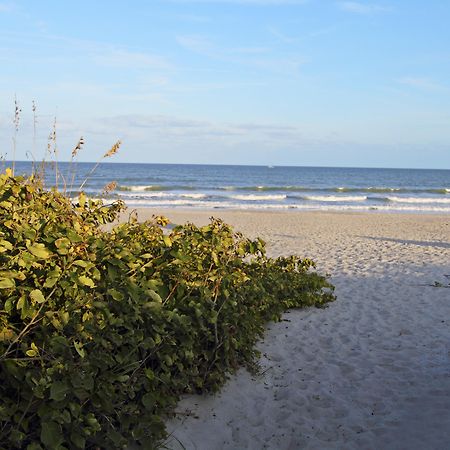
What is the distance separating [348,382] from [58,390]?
277 centimetres

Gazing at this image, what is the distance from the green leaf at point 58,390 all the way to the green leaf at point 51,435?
14 cm

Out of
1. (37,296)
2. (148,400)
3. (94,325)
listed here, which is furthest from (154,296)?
(37,296)

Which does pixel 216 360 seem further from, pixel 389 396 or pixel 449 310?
pixel 449 310

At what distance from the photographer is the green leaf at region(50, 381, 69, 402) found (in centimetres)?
274

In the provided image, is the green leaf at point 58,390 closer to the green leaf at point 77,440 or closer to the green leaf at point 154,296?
the green leaf at point 77,440

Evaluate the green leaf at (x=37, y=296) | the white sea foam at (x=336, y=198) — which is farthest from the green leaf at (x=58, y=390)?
the white sea foam at (x=336, y=198)

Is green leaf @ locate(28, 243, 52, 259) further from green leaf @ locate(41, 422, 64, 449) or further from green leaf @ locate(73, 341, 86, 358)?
green leaf @ locate(41, 422, 64, 449)

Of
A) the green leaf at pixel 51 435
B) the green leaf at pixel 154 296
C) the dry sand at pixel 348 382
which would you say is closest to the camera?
the green leaf at pixel 51 435

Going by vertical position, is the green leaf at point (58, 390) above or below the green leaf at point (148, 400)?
above

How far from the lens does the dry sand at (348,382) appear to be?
3797mm

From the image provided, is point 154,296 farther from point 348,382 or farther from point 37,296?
point 348,382

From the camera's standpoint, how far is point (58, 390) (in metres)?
2.77

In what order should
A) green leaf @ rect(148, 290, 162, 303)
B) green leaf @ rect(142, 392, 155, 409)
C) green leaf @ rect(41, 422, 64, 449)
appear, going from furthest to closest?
green leaf @ rect(148, 290, 162, 303), green leaf @ rect(142, 392, 155, 409), green leaf @ rect(41, 422, 64, 449)

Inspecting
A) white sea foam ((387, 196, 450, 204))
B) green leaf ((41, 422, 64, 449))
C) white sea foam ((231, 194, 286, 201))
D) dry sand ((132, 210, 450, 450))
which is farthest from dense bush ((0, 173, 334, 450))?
white sea foam ((387, 196, 450, 204))
